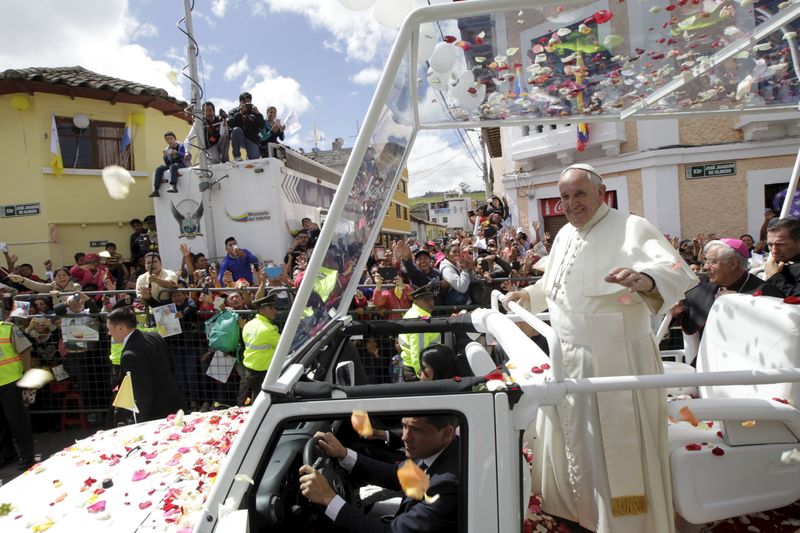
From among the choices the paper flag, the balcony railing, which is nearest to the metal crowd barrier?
the paper flag

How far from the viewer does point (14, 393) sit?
5199 mm

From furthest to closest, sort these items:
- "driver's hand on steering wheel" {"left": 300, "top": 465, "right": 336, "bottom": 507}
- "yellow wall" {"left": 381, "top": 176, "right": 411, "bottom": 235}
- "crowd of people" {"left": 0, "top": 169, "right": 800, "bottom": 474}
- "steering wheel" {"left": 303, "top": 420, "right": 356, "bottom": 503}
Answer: "yellow wall" {"left": 381, "top": 176, "right": 411, "bottom": 235} → "crowd of people" {"left": 0, "top": 169, "right": 800, "bottom": 474} → "steering wheel" {"left": 303, "top": 420, "right": 356, "bottom": 503} → "driver's hand on steering wheel" {"left": 300, "top": 465, "right": 336, "bottom": 507}

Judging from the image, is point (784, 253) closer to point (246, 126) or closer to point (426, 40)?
point (426, 40)

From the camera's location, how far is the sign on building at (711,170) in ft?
37.9

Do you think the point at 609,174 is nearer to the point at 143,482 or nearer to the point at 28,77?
the point at 143,482

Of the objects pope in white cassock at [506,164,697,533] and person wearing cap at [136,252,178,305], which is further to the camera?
person wearing cap at [136,252,178,305]

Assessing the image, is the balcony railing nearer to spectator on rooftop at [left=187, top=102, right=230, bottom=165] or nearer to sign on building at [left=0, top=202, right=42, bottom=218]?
spectator on rooftop at [left=187, top=102, right=230, bottom=165]

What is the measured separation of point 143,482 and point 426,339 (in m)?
1.88

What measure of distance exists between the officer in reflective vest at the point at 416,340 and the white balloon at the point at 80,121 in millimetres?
13371

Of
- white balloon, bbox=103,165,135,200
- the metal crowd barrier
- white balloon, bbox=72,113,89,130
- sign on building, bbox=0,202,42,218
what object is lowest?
the metal crowd barrier

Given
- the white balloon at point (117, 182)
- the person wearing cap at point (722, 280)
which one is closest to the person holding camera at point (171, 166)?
the white balloon at point (117, 182)

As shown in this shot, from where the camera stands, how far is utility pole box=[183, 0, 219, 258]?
34.4 ft

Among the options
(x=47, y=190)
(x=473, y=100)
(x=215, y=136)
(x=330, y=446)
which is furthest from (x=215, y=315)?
(x=47, y=190)

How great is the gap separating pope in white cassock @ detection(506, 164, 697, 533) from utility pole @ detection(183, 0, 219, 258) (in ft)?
33.4
